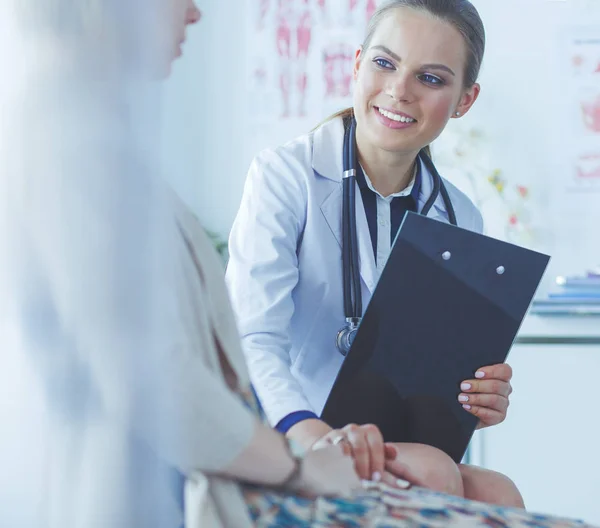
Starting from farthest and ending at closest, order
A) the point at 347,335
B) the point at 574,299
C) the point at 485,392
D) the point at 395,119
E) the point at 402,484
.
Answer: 1. the point at 574,299
2. the point at 395,119
3. the point at 347,335
4. the point at 485,392
5. the point at 402,484

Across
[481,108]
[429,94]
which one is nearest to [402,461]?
[429,94]

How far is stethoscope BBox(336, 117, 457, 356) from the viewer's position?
121cm

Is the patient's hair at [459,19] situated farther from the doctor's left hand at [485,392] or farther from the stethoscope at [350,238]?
the doctor's left hand at [485,392]

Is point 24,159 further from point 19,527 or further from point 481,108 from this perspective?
point 481,108

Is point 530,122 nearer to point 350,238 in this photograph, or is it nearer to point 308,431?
point 350,238

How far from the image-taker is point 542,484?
8.05 feet

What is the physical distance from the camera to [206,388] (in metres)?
0.56

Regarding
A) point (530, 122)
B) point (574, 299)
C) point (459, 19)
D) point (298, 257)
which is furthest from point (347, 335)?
point (530, 122)

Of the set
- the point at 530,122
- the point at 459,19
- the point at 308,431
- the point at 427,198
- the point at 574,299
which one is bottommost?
the point at 574,299

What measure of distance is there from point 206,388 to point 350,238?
2.41ft

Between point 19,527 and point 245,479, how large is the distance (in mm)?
157

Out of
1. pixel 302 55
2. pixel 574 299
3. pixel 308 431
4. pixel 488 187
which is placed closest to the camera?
pixel 308 431

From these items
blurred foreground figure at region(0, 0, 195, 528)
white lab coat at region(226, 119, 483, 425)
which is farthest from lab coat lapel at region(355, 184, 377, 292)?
blurred foreground figure at region(0, 0, 195, 528)

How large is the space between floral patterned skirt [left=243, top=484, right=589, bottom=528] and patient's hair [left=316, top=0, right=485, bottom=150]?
79 cm
